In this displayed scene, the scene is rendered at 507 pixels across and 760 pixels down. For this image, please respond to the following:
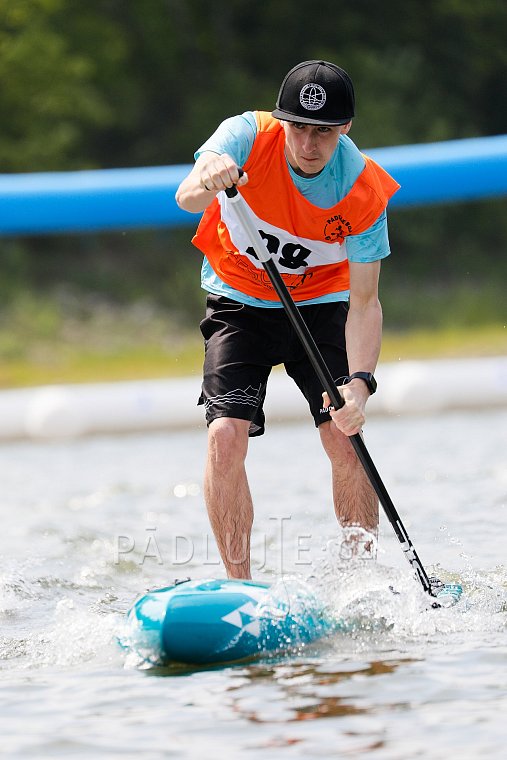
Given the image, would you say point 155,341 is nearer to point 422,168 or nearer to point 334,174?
point 422,168

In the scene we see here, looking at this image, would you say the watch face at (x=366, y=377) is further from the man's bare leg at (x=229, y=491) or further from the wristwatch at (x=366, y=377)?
the man's bare leg at (x=229, y=491)

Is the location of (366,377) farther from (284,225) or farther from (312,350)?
(284,225)

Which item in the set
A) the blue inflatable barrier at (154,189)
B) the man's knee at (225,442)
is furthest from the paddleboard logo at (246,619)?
the blue inflatable barrier at (154,189)

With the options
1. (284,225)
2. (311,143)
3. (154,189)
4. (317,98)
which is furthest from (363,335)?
(154,189)

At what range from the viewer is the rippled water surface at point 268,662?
3.35 meters

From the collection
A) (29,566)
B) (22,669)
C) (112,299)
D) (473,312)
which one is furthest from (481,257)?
(22,669)

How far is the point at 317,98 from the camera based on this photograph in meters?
4.07

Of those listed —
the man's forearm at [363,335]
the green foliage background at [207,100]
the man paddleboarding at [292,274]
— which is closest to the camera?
the man paddleboarding at [292,274]

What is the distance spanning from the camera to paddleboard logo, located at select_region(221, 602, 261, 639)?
3.97 m

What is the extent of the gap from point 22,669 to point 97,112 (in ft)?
62.6

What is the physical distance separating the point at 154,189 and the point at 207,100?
1505 cm

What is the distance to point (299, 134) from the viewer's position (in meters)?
4.18

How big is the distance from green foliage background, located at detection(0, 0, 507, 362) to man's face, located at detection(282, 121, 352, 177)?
16.2 m

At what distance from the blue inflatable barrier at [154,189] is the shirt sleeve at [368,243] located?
392 cm
